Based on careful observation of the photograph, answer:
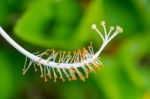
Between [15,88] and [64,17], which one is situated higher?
[64,17]

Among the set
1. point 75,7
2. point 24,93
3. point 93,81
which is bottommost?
point 24,93

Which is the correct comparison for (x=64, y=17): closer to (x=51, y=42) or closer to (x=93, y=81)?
(x=51, y=42)

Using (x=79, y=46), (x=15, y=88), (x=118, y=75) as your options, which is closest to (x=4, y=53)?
(x=15, y=88)

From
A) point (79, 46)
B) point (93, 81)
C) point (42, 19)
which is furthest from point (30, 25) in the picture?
point (93, 81)

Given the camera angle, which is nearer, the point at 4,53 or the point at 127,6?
the point at 4,53

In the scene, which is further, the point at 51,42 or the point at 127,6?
the point at 127,6

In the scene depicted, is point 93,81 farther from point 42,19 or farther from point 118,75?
point 42,19

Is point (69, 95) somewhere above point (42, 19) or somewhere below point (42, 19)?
below
